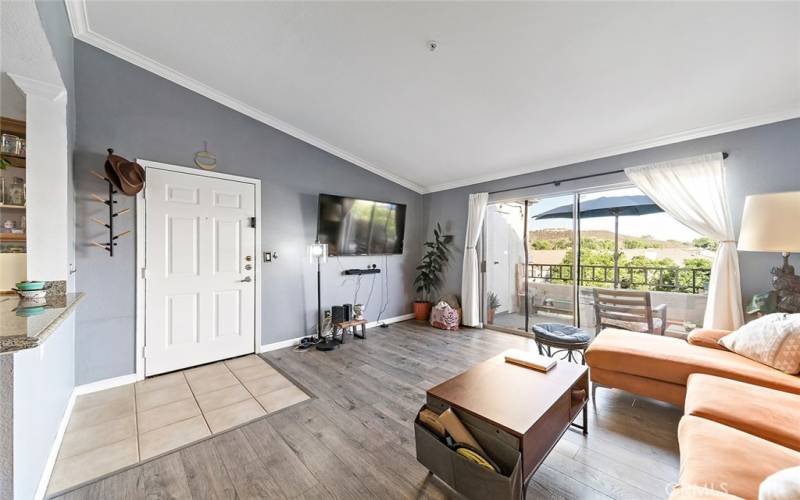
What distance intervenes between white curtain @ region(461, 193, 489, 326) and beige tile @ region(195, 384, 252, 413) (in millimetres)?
3142

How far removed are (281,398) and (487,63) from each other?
3151 mm

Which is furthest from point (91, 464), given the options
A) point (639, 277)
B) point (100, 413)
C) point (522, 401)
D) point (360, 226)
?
point (639, 277)

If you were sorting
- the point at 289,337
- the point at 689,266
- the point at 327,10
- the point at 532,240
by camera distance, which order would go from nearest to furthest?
the point at 327,10 < the point at 689,266 < the point at 289,337 < the point at 532,240

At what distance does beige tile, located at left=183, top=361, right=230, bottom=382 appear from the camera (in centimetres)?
276

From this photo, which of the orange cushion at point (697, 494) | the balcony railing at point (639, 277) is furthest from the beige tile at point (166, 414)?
the balcony railing at point (639, 277)

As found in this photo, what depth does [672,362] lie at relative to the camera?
195 centimetres

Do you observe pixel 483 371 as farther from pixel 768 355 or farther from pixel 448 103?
pixel 448 103

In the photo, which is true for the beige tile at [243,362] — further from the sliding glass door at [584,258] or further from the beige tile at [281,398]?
the sliding glass door at [584,258]

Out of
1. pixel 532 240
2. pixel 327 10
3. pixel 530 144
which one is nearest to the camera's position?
pixel 327 10

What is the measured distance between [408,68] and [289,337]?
3237 millimetres

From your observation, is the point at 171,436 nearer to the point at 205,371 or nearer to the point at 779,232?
the point at 205,371

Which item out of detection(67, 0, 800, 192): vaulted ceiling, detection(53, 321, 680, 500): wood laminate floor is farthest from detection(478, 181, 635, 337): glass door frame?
detection(53, 321, 680, 500): wood laminate floor

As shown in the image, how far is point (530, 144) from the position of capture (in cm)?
335

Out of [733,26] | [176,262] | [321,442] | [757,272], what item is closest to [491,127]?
[733,26]
